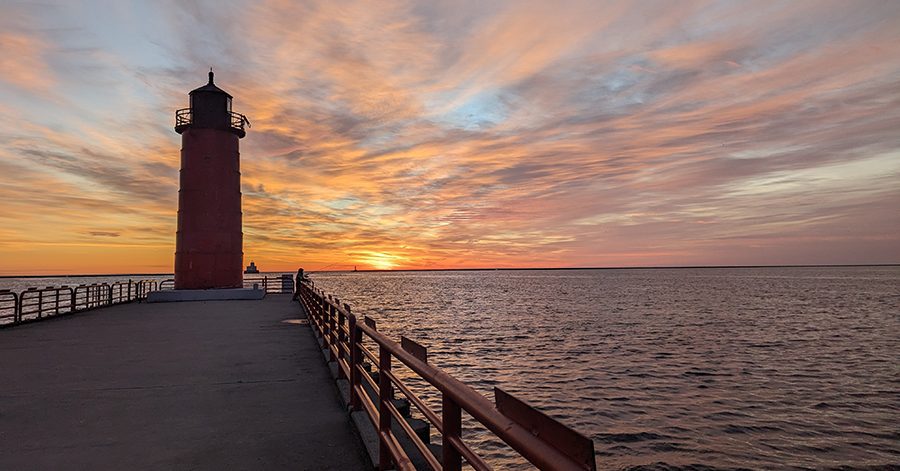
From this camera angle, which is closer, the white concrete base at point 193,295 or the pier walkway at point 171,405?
the pier walkway at point 171,405

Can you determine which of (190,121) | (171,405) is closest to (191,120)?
(190,121)

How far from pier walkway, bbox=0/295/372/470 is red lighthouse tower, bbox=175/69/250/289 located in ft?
40.6

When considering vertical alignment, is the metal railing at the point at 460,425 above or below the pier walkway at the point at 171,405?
above

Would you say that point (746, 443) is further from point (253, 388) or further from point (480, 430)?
point (253, 388)

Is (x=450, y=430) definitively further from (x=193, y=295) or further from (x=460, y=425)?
(x=193, y=295)

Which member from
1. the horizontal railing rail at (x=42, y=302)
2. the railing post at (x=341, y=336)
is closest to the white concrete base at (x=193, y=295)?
the horizontal railing rail at (x=42, y=302)

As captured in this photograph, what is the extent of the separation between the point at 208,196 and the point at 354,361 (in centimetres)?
2266

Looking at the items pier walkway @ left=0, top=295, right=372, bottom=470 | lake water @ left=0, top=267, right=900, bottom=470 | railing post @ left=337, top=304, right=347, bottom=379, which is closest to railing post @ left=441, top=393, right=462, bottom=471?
pier walkway @ left=0, top=295, right=372, bottom=470

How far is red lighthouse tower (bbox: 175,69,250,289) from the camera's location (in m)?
25.7

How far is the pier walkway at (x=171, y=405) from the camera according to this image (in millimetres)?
5141

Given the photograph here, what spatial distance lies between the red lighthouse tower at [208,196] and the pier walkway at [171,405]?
40.6 feet

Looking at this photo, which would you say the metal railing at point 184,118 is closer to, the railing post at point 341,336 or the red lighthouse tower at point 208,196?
the red lighthouse tower at point 208,196

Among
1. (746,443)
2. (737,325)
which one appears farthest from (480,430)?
(737,325)

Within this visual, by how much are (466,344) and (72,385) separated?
68.8 feet
